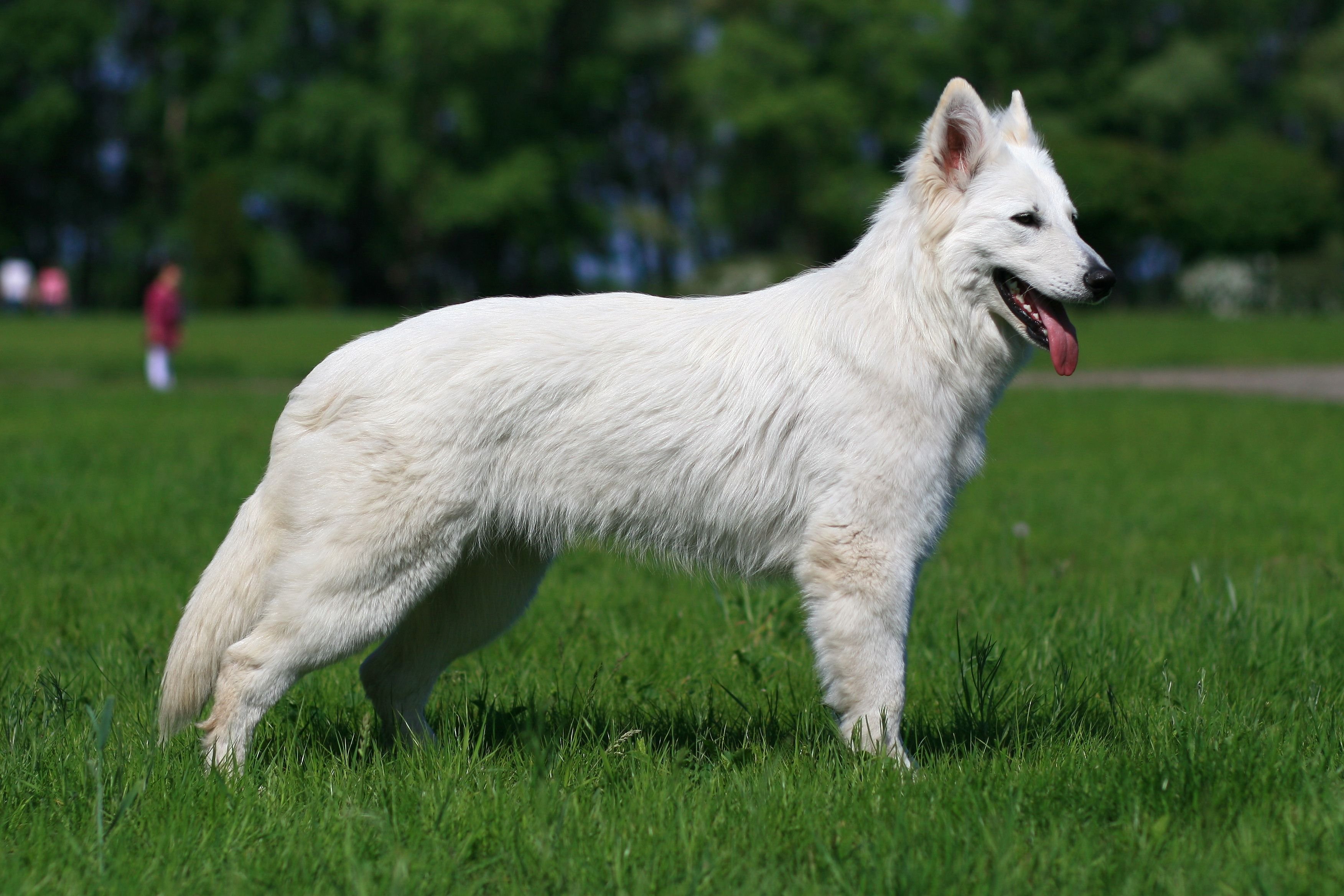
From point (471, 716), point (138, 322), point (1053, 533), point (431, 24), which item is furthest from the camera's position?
point (431, 24)

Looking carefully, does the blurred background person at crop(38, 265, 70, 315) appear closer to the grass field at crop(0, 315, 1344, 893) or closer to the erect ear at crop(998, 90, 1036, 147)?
the grass field at crop(0, 315, 1344, 893)

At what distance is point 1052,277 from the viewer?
4.07 m

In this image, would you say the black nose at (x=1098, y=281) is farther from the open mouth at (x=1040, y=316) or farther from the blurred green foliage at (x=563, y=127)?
the blurred green foliage at (x=563, y=127)

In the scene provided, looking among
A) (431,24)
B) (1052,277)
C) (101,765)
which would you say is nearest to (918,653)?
(1052,277)

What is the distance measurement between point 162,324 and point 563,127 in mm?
42025

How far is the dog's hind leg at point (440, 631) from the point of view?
4543 mm

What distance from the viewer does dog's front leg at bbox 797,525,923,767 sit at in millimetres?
3973

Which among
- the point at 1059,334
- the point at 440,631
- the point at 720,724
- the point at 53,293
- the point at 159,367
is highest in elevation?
the point at 1059,334

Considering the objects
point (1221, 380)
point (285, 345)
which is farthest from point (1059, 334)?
point (285, 345)

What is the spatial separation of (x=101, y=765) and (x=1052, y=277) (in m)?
3.00

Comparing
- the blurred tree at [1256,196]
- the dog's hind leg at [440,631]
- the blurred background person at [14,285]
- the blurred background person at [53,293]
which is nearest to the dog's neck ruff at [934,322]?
the dog's hind leg at [440,631]

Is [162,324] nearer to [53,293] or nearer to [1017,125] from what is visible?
[1017,125]

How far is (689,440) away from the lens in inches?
163

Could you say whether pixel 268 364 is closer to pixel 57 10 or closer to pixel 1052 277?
pixel 1052 277
